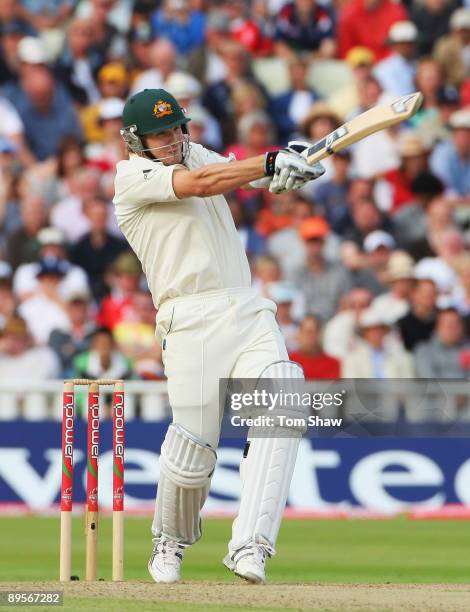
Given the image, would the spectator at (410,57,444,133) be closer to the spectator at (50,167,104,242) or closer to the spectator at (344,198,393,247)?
the spectator at (344,198,393,247)

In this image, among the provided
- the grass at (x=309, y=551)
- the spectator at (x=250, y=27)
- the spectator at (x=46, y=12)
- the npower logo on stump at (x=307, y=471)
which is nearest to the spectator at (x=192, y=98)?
the spectator at (x=250, y=27)

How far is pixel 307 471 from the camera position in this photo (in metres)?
12.8

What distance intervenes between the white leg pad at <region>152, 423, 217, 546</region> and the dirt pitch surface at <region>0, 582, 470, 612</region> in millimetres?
299

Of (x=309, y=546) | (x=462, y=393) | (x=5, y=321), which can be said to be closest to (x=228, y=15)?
(x=5, y=321)

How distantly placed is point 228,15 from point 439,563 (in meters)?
8.85

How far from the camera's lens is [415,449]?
1274 cm

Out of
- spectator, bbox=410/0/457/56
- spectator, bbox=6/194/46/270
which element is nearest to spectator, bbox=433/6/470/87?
spectator, bbox=410/0/457/56

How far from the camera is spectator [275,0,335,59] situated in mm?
16688

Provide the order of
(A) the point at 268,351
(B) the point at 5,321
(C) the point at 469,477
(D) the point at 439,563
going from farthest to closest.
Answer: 1. (B) the point at 5,321
2. (C) the point at 469,477
3. (D) the point at 439,563
4. (A) the point at 268,351

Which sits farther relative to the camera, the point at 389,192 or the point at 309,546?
the point at 389,192

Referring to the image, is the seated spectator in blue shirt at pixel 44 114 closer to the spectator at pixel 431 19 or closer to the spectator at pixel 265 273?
the spectator at pixel 265 273

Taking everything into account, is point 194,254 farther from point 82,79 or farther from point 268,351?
point 82,79

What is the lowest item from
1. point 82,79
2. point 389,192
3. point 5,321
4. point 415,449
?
point 415,449

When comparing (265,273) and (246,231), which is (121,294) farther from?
(246,231)
